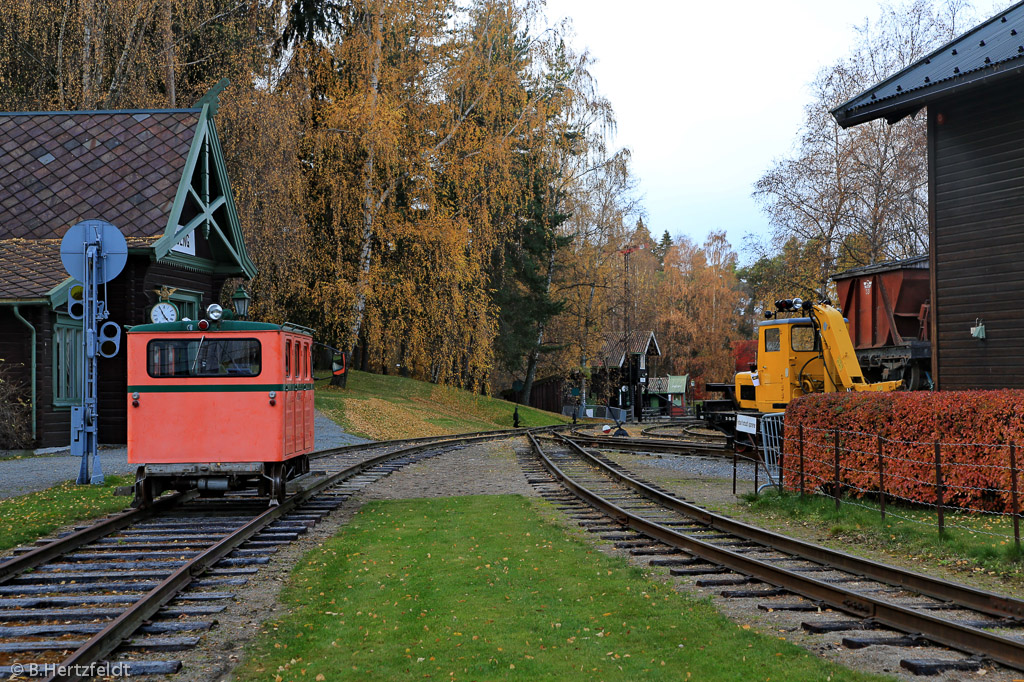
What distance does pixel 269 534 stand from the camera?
1092 centimetres

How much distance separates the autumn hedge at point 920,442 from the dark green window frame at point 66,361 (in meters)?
16.7

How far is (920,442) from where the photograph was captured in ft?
38.8

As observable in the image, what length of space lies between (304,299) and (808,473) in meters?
24.6

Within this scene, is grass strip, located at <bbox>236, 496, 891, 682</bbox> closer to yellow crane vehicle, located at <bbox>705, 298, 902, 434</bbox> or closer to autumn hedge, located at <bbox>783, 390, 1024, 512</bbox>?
autumn hedge, located at <bbox>783, 390, 1024, 512</bbox>

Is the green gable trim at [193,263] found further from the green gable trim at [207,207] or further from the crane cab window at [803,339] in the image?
the crane cab window at [803,339]

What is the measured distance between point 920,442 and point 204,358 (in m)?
9.83

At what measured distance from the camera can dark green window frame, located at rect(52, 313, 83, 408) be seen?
68.7 ft

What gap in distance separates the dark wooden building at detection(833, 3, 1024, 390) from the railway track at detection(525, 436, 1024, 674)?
884 centimetres

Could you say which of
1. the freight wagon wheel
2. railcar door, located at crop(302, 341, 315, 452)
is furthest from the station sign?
the freight wagon wheel

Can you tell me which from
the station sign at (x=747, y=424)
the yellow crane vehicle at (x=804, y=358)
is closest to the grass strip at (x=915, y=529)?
the station sign at (x=747, y=424)

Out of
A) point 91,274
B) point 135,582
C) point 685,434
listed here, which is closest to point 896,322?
point 685,434

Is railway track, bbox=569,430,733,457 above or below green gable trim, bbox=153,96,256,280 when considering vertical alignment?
below

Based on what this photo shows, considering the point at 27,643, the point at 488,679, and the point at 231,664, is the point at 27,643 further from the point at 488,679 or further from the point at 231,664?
the point at 488,679

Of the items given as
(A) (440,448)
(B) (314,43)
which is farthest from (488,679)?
(B) (314,43)
